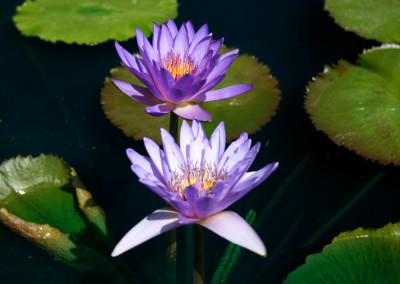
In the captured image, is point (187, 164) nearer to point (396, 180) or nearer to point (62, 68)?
point (396, 180)

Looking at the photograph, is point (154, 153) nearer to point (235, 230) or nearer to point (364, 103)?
point (235, 230)

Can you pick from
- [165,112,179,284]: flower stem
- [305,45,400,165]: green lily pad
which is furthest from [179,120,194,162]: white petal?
[305,45,400,165]: green lily pad

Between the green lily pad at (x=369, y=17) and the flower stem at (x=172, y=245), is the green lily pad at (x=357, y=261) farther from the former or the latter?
the green lily pad at (x=369, y=17)

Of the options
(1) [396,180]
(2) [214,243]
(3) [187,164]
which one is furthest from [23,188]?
(1) [396,180]

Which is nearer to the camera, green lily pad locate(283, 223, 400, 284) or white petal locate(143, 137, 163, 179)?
white petal locate(143, 137, 163, 179)

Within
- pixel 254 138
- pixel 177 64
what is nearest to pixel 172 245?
pixel 177 64

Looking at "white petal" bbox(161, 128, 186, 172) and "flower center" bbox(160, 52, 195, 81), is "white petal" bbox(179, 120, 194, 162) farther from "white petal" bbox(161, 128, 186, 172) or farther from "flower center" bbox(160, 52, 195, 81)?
"flower center" bbox(160, 52, 195, 81)
